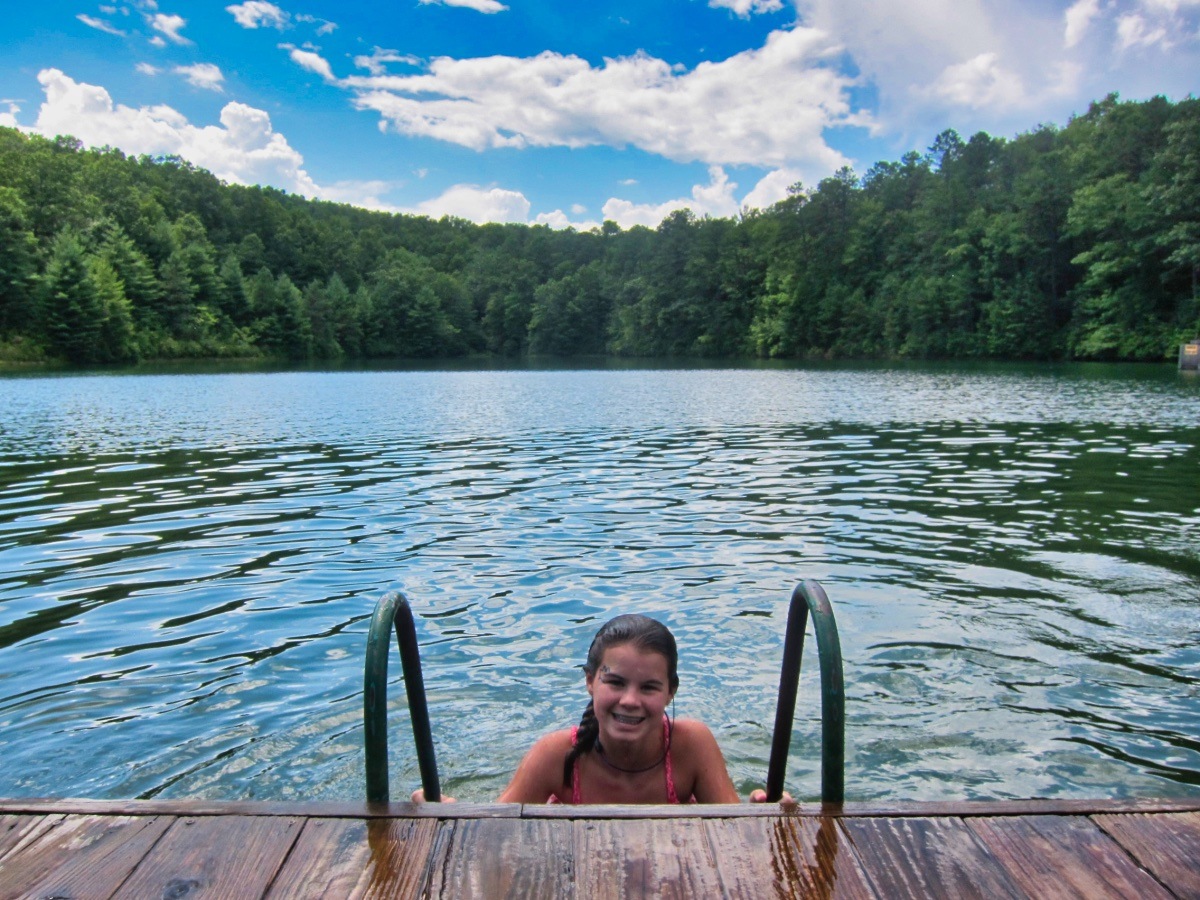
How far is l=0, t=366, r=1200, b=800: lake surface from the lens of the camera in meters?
5.05

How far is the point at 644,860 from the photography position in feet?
8.38

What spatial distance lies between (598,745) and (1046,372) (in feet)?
159

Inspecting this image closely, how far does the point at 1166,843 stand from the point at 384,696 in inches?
92.3

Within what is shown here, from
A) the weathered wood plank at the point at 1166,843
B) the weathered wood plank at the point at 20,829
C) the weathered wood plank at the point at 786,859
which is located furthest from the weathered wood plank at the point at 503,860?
the weathered wood plank at the point at 1166,843

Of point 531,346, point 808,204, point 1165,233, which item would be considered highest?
point 808,204

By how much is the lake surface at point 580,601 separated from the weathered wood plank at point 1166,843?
188 centimetres

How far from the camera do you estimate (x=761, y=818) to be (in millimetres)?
2836

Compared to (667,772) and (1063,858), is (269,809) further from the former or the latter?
(1063,858)

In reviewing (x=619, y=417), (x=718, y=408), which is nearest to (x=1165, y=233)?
(x=718, y=408)

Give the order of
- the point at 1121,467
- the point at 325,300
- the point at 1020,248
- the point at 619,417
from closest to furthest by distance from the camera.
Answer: the point at 1121,467
the point at 619,417
the point at 1020,248
the point at 325,300

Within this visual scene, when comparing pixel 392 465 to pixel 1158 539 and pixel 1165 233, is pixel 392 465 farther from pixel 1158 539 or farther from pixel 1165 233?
pixel 1165 233

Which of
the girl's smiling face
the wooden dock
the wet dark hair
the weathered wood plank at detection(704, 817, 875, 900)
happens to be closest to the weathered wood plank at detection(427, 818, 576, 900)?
the wooden dock

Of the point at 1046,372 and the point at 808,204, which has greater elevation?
the point at 808,204

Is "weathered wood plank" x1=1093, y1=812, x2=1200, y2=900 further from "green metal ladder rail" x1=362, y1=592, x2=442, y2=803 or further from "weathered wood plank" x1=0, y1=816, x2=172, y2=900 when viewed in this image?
"weathered wood plank" x1=0, y1=816, x2=172, y2=900
